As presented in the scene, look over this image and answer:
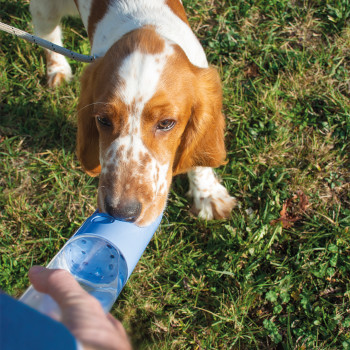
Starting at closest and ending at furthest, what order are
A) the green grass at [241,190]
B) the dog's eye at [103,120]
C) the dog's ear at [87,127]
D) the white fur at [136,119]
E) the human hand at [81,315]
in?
the human hand at [81,315] < the white fur at [136,119] < the dog's eye at [103,120] < the dog's ear at [87,127] < the green grass at [241,190]

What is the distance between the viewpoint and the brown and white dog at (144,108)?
2045mm

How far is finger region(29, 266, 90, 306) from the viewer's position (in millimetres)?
1209

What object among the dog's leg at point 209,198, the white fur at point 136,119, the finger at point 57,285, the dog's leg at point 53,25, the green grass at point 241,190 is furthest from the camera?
the dog's leg at point 53,25

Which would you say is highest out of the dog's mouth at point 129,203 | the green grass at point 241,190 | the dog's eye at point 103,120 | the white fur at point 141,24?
the white fur at point 141,24

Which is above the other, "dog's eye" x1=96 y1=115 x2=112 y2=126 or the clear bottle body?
"dog's eye" x1=96 y1=115 x2=112 y2=126

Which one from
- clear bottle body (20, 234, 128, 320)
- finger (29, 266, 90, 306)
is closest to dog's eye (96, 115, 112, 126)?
clear bottle body (20, 234, 128, 320)

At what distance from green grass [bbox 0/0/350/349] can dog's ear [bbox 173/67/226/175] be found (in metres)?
0.67

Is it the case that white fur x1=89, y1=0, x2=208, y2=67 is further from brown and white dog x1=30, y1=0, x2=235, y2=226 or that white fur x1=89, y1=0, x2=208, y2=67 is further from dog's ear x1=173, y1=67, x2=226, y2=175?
dog's ear x1=173, y1=67, x2=226, y2=175

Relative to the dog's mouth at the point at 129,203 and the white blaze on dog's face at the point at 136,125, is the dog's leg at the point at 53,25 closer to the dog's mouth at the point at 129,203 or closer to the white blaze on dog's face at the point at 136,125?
the white blaze on dog's face at the point at 136,125

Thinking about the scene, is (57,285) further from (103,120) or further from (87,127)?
(87,127)

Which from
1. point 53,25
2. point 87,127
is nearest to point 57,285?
point 87,127

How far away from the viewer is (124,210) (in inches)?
78.4

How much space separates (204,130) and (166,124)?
0.40 metres

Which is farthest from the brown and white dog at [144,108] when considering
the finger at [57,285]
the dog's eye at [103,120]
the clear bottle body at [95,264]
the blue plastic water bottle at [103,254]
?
the finger at [57,285]
